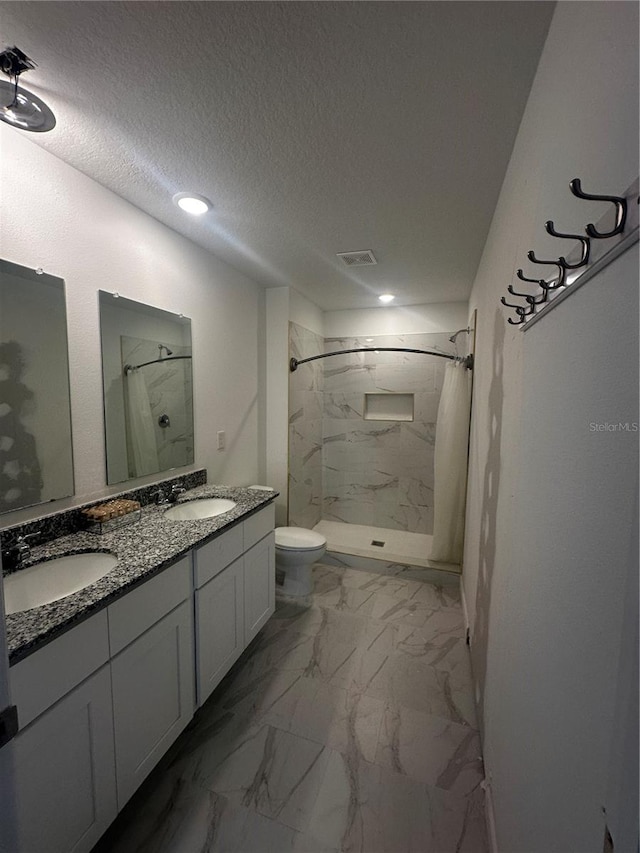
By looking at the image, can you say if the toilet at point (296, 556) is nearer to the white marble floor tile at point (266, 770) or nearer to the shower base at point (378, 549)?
the shower base at point (378, 549)

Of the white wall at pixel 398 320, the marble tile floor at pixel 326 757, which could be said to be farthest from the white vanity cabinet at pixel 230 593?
the white wall at pixel 398 320

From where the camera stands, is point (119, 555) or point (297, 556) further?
point (297, 556)

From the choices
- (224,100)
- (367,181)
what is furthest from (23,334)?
(367,181)

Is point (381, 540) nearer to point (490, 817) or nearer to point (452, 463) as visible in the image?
point (452, 463)

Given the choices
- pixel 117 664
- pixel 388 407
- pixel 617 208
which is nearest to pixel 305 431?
pixel 388 407

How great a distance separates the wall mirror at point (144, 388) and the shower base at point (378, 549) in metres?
1.74

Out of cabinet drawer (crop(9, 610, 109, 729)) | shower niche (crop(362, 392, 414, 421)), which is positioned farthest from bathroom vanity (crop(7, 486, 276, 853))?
shower niche (crop(362, 392, 414, 421))

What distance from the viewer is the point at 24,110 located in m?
1.07

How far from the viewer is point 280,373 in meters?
2.89

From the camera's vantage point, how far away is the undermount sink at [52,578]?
1.13 metres

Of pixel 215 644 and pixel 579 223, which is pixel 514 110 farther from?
pixel 215 644

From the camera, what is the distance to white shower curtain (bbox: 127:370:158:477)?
1766 millimetres

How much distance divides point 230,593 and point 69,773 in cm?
79

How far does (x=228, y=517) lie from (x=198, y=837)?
3.57 feet
